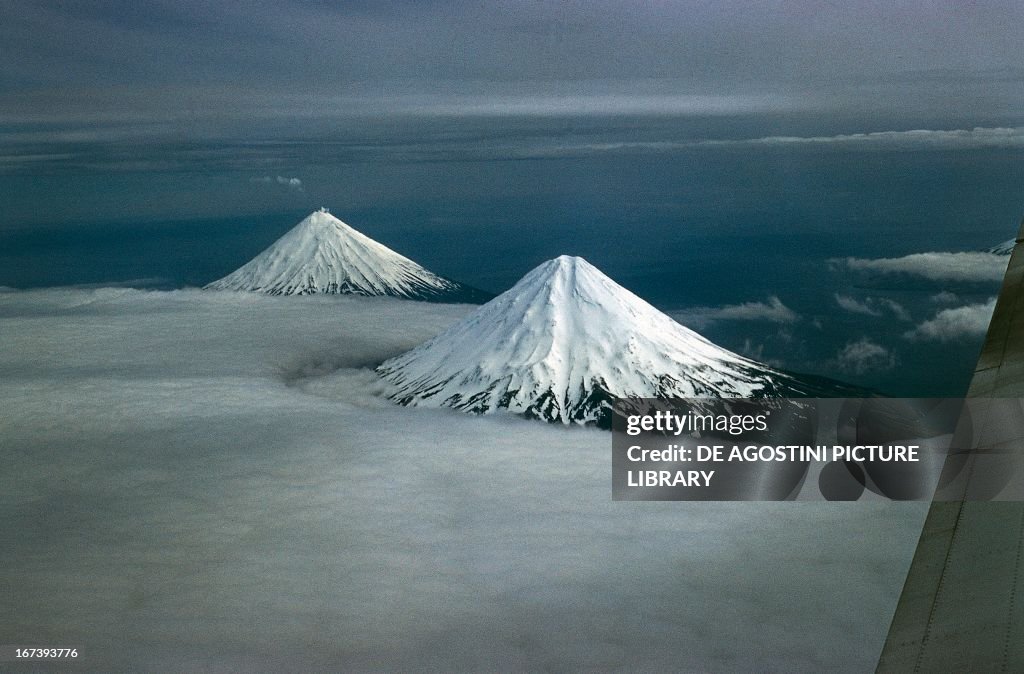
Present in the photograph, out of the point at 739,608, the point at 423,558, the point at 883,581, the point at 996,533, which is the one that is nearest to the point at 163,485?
the point at 423,558

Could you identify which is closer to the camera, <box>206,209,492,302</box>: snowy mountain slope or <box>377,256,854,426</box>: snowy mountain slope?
<box>377,256,854,426</box>: snowy mountain slope

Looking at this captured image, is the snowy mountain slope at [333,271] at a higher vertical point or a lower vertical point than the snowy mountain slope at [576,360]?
higher

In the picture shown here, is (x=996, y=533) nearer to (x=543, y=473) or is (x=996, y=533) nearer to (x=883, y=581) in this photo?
(x=883, y=581)

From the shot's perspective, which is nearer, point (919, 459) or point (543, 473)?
point (543, 473)

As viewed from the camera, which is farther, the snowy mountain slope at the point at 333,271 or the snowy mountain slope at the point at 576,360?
the snowy mountain slope at the point at 333,271

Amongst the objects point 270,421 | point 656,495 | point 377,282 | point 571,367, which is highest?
point 377,282

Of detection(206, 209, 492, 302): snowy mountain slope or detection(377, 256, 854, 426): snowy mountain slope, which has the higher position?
detection(206, 209, 492, 302): snowy mountain slope
